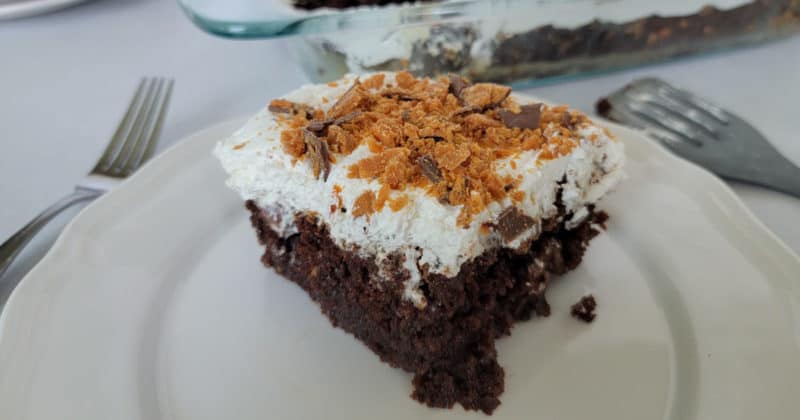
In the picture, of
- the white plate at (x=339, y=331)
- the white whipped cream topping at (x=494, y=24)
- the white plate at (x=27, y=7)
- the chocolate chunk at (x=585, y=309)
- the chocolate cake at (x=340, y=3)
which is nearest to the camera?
the white plate at (x=339, y=331)

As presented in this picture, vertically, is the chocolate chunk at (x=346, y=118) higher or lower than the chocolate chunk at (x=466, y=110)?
higher

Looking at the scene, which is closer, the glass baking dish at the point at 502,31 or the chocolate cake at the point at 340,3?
the glass baking dish at the point at 502,31

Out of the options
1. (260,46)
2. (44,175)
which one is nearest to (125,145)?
(44,175)

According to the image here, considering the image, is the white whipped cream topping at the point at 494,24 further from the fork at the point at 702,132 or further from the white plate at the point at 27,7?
the white plate at the point at 27,7

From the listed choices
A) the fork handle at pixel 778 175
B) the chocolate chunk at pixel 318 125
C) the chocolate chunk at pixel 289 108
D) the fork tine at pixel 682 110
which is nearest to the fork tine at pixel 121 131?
the chocolate chunk at pixel 289 108

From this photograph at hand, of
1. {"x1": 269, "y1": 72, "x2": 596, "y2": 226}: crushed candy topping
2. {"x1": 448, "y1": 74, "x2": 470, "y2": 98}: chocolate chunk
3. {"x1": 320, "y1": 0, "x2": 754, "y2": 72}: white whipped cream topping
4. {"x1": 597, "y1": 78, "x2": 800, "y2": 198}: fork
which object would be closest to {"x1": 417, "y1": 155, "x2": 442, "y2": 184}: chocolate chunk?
{"x1": 269, "y1": 72, "x2": 596, "y2": 226}: crushed candy topping

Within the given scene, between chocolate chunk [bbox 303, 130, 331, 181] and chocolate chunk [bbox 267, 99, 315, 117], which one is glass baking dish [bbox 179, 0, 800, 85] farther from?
chocolate chunk [bbox 303, 130, 331, 181]
